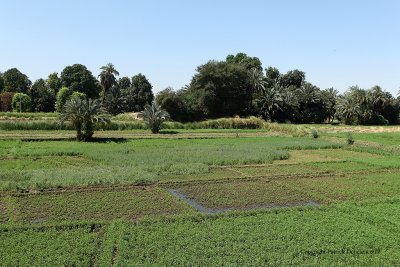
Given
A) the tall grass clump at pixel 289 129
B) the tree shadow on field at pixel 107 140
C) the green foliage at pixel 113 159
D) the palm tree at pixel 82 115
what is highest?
the palm tree at pixel 82 115

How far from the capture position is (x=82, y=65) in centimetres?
6831

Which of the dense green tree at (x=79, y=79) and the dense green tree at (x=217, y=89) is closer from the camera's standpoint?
the dense green tree at (x=217, y=89)

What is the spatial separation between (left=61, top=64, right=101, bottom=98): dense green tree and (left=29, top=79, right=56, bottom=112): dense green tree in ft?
9.59

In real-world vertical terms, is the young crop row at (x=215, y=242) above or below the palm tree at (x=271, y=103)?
below

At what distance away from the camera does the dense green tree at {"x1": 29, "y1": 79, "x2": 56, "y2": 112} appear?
66312 mm

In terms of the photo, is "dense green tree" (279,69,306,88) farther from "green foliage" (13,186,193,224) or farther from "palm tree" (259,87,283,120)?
"green foliage" (13,186,193,224)

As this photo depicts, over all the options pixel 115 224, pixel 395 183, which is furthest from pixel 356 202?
pixel 115 224

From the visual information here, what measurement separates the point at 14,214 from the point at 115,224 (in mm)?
3413

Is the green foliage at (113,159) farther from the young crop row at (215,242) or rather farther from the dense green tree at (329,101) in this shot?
the dense green tree at (329,101)

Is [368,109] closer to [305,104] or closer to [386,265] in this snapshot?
[305,104]

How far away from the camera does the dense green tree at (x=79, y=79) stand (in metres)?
66.5

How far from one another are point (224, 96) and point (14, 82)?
38.6 metres

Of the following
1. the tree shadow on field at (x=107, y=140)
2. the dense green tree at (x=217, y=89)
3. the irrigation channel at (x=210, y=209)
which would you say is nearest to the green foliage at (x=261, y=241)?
the irrigation channel at (x=210, y=209)

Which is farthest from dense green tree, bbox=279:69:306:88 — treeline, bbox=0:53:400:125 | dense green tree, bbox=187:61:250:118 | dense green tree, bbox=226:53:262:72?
dense green tree, bbox=187:61:250:118
